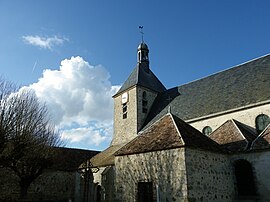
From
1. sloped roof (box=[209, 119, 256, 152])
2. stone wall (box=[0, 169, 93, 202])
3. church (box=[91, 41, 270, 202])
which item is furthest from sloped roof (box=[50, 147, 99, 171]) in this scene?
sloped roof (box=[209, 119, 256, 152])

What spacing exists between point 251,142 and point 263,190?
247 centimetres

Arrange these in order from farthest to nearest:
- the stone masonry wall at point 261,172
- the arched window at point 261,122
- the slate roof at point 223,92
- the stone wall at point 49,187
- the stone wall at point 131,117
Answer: the stone wall at point 131,117 → the stone wall at point 49,187 → the slate roof at point 223,92 → the arched window at point 261,122 → the stone masonry wall at point 261,172

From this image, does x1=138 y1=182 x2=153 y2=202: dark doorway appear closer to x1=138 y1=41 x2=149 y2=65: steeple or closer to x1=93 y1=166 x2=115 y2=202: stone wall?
x1=93 y1=166 x2=115 y2=202: stone wall

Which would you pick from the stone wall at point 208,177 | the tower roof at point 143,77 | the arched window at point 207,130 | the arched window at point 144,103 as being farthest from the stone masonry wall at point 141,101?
the stone wall at point 208,177

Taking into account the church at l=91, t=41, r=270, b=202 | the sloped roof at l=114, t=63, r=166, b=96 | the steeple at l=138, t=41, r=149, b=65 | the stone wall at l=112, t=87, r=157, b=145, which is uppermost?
the steeple at l=138, t=41, r=149, b=65

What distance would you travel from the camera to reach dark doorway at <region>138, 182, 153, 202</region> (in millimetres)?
11916

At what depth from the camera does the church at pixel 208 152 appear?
36.2 feet

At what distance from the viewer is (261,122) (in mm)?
15492

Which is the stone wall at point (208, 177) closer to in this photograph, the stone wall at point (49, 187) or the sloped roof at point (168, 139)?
the sloped roof at point (168, 139)

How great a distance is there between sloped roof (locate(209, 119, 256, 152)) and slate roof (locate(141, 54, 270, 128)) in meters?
1.56

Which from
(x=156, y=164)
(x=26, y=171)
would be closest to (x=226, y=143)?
(x=156, y=164)

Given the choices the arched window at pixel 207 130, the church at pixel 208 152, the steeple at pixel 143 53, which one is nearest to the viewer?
the church at pixel 208 152

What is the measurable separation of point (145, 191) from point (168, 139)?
106 inches

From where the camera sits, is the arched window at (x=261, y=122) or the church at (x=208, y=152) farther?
the arched window at (x=261, y=122)
